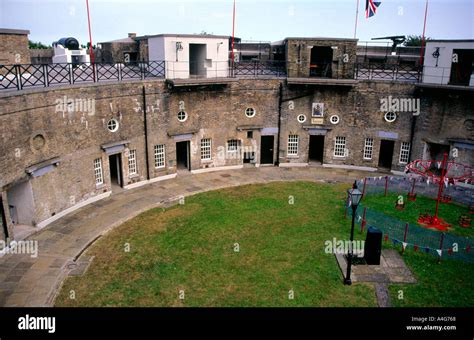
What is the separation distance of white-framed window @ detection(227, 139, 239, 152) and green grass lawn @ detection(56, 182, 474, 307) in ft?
22.6

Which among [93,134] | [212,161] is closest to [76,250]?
[93,134]

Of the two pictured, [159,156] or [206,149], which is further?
[206,149]

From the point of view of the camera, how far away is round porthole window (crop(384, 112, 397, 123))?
85.0 feet

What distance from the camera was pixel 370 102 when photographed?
26.2 meters

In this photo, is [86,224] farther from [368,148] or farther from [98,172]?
[368,148]

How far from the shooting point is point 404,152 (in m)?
26.2

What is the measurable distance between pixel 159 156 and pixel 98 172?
413 centimetres

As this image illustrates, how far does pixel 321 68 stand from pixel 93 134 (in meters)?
17.4

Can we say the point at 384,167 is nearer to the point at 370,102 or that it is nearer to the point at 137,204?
the point at 370,102

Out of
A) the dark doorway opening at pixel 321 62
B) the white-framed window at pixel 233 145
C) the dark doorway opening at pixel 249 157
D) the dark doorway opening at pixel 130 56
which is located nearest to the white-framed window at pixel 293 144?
the dark doorway opening at pixel 249 157

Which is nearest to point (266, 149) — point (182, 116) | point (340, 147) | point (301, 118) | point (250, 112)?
point (250, 112)

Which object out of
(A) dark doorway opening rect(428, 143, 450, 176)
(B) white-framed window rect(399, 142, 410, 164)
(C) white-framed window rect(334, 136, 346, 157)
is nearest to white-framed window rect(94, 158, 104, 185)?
(C) white-framed window rect(334, 136, 346, 157)

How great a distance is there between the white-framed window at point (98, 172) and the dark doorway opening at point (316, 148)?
14.8 m

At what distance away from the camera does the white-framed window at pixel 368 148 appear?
27000mm
